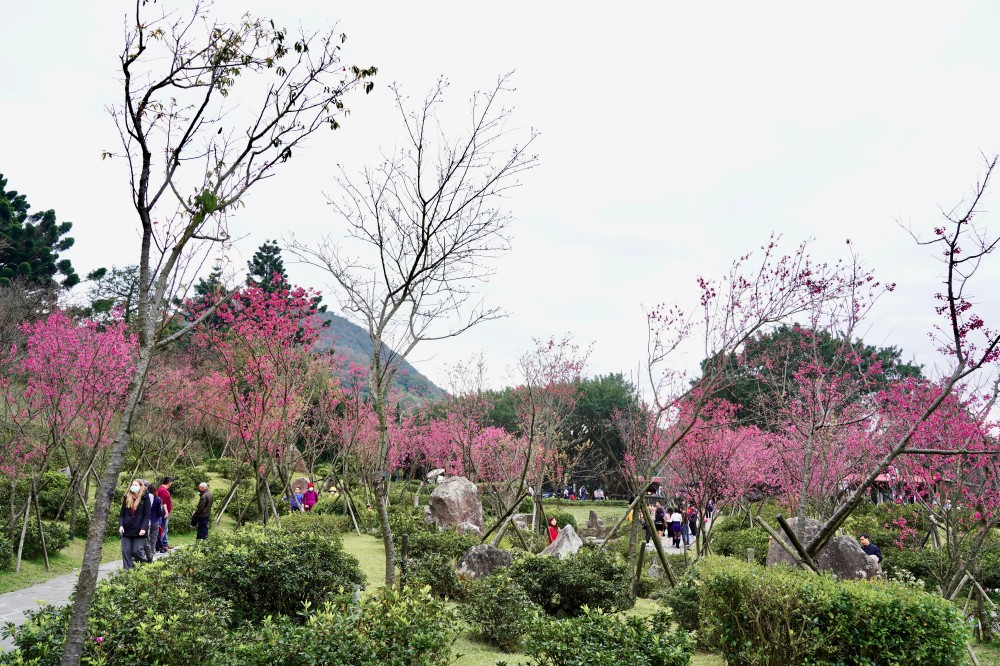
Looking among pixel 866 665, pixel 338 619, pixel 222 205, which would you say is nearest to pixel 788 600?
pixel 866 665

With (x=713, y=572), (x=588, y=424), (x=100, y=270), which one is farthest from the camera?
(x=588, y=424)

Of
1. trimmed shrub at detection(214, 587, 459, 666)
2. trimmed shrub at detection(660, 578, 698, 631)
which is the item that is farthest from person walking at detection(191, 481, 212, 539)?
trimmed shrub at detection(660, 578, 698, 631)

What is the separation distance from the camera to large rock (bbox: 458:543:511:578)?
10.1 m

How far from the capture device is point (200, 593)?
5.85 m

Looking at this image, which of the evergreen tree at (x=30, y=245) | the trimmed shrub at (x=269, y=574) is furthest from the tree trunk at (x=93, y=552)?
the evergreen tree at (x=30, y=245)

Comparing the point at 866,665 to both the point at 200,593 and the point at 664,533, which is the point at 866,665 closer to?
the point at 200,593

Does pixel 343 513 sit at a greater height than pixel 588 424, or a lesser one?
lesser

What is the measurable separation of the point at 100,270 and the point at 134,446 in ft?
61.7

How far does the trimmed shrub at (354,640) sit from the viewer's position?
175 inches

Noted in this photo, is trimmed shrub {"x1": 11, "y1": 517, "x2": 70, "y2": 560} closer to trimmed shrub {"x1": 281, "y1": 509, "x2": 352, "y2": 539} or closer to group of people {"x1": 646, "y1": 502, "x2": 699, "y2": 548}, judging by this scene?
trimmed shrub {"x1": 281, "y1": 509, "x2": 352, "y2": 539}

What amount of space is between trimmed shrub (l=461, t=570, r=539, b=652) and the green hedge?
262 cm

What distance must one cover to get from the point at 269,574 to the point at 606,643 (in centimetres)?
389

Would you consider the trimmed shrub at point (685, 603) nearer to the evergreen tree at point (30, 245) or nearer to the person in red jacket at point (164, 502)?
the person in red jacket at point (164, 502)

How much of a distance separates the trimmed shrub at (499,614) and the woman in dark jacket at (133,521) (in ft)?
17.5
